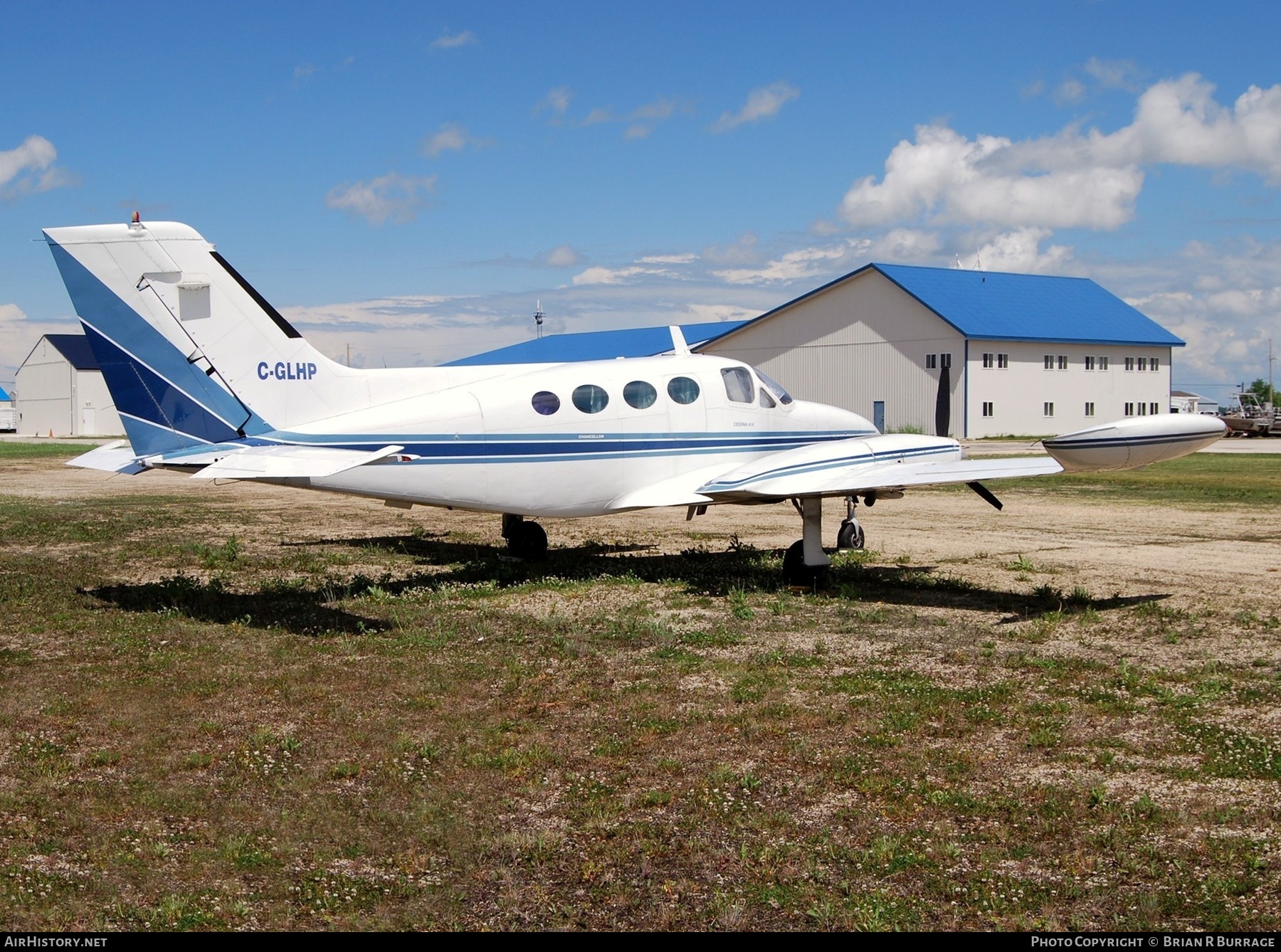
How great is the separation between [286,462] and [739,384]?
618 centimetres

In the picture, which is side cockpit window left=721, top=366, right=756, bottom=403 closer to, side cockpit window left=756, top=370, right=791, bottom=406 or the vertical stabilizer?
side cockpit window left=756, top=370, right=791, bottom=406

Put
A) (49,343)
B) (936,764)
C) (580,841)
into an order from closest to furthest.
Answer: (580,841)
(936,764)
(49,343)

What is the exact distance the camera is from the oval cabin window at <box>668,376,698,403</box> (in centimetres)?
1470

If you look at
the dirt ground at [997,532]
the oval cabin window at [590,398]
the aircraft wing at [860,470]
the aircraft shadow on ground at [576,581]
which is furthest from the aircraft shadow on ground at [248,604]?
the aircraft wing at [860,470]

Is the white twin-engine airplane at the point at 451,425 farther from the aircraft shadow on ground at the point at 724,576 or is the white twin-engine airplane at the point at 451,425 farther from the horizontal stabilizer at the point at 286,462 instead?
the aircraft shadow on ground at the point at 724,576

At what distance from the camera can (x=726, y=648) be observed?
10.6m

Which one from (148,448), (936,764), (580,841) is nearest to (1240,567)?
(936,764)

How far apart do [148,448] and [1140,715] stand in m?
9.94

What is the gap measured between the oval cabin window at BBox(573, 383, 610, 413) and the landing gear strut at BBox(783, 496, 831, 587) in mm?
2721

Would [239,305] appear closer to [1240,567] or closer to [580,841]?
[580,841]

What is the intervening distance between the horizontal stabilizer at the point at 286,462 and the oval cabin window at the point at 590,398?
8.01 feet

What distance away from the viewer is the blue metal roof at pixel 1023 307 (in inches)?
2313

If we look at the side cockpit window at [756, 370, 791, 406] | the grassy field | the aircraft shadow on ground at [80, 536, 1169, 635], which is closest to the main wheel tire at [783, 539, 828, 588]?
the aircraft shadow on ground at [80, 536, 1169, 635]
